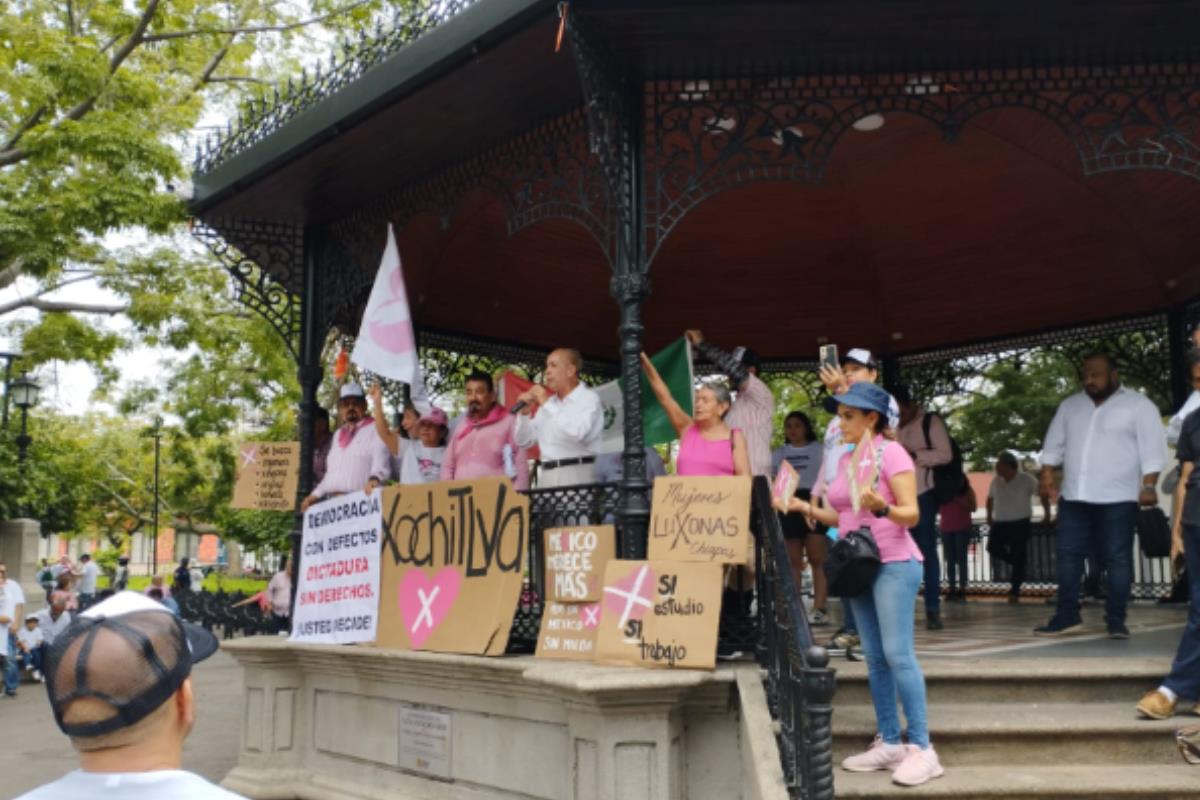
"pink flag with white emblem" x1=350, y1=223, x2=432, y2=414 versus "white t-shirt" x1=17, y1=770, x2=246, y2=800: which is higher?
"pink flag with white emblem" x1=350, y1=223, x2=432, y2=414

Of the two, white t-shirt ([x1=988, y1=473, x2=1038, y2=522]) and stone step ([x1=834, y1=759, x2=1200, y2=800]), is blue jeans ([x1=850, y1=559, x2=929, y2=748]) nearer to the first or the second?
stone step ([x1=834, y1=759, x2=1200, y2=800])

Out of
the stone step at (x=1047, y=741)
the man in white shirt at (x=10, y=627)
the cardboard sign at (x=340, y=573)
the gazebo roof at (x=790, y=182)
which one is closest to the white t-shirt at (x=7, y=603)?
the man in white shirt at (x=10, y=627)

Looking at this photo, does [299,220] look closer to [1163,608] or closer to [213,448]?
[1163,608]

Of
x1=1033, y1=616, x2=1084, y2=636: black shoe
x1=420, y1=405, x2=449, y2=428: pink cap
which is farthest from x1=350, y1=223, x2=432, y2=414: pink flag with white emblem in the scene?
x1=1033, y1=616, x2=1084, y2=636: black shoe

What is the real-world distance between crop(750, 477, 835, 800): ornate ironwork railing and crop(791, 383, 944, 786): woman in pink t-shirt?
1.13ft

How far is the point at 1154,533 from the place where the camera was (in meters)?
9.10

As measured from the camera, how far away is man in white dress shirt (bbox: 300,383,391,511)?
8.66 meters

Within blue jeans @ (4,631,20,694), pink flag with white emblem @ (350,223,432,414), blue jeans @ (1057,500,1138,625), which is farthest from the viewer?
blue jeans @ (4,631,20,694)

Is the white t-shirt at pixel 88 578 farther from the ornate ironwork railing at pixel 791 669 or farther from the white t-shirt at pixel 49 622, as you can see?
the ornate ironwork railing at pixel 791 669

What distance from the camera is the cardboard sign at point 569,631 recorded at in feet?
20.7

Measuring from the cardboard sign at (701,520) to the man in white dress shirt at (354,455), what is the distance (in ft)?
10.3

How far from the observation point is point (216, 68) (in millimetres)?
20844

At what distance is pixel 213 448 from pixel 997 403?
851 inches

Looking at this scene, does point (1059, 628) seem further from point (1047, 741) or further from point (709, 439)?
point (709, 439)
